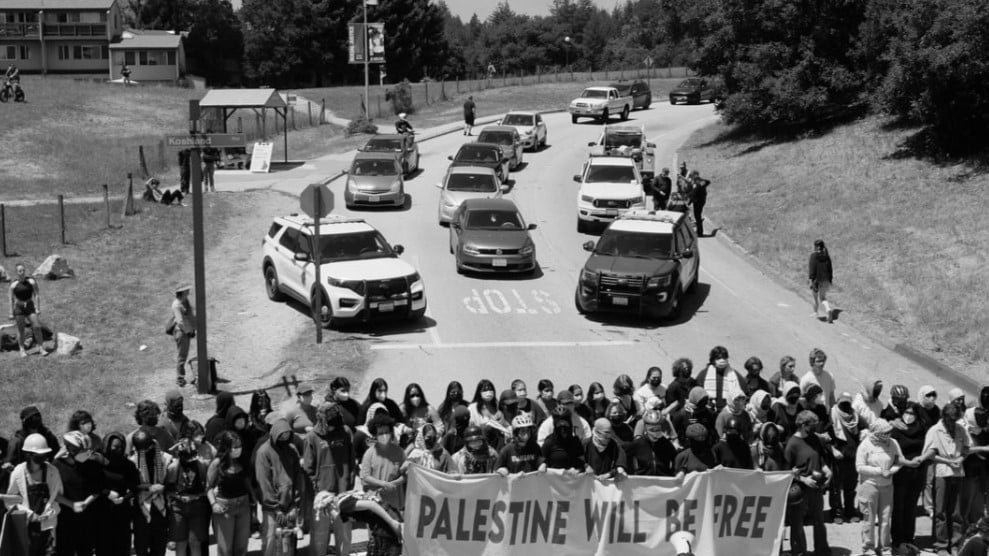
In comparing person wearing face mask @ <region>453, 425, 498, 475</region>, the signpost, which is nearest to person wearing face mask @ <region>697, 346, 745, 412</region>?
person wearing face mask @ <region>453, 425, 498, 475</region>

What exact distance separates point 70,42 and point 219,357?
303 feet

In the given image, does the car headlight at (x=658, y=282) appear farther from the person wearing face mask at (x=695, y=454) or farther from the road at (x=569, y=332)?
the person wearing face mask at (x=695, y=454)

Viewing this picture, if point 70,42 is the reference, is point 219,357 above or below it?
below

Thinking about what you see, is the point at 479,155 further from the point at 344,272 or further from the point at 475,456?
the point at 475,456

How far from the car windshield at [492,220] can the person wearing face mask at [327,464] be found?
14.7 m

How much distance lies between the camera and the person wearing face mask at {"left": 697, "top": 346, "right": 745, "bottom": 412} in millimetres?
14000

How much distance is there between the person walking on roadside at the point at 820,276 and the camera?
2161cm

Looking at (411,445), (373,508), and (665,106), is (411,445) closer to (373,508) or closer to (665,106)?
(373,508)

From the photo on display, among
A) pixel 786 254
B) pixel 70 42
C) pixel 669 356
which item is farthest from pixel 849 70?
pixel 70 42

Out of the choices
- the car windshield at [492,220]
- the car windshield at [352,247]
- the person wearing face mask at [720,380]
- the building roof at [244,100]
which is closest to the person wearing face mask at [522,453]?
the person wearing face mask at [720,380]

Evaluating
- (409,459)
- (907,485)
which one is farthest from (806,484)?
(409,459)

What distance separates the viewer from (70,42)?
102062 mm

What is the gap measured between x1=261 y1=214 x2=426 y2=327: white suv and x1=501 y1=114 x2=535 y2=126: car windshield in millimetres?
23081

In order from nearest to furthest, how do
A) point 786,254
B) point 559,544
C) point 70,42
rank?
point 559,544
point 786,254
point 70,42
